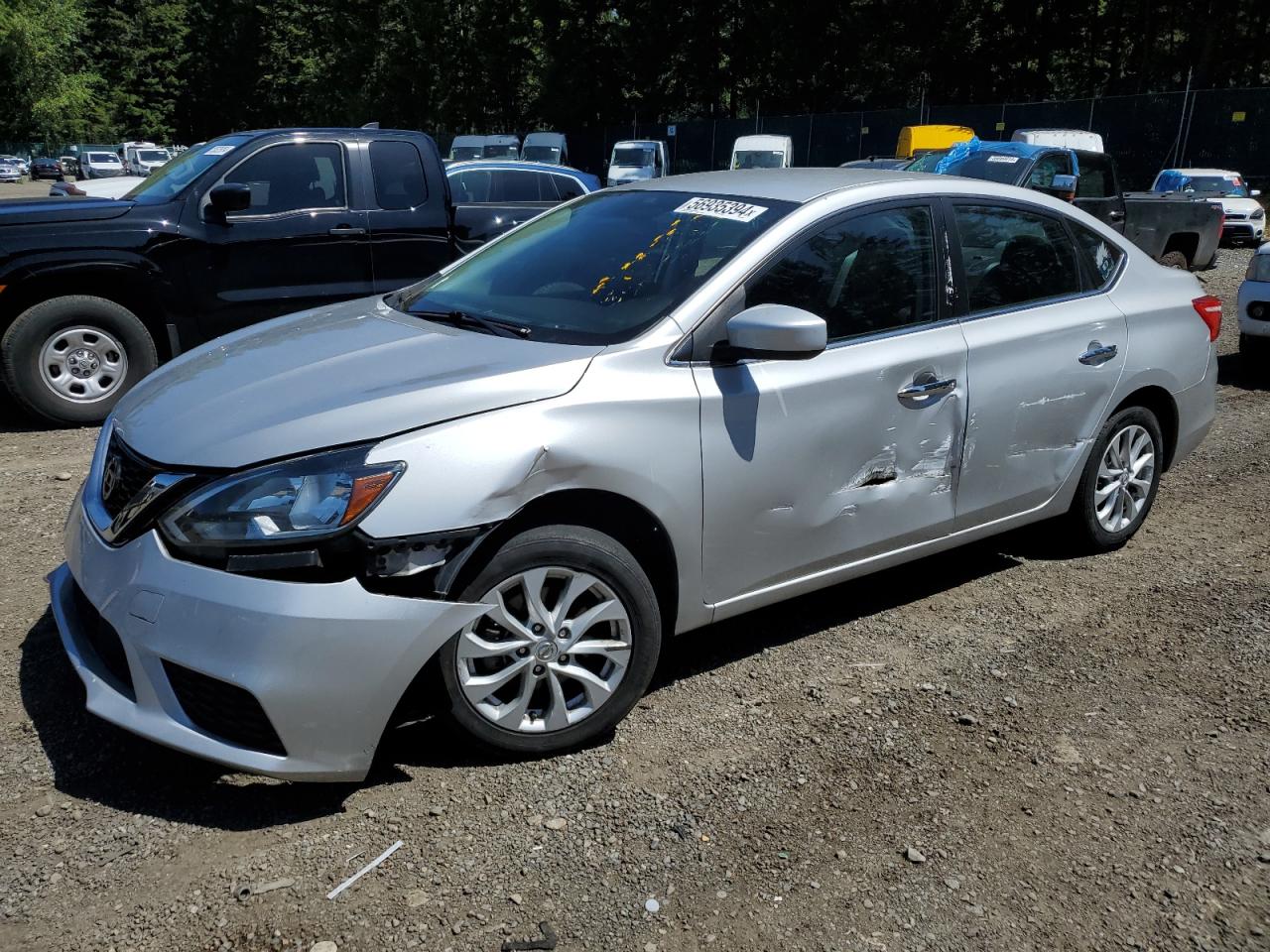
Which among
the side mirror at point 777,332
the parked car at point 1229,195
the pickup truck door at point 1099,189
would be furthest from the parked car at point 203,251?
the parked car at point 1229,195

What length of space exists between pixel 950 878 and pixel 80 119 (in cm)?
7782

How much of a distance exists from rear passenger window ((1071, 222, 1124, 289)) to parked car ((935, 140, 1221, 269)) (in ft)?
30.0

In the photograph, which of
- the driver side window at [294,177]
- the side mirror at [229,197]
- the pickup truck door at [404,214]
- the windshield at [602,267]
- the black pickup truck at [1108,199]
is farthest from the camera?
the black pickup truck at [1108,199]

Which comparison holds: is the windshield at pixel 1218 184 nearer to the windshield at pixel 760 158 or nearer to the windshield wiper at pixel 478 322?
the windshield at pixel 760 158

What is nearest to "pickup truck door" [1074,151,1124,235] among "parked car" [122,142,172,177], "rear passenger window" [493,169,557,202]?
"rear passenger window" [493,169,557,202]

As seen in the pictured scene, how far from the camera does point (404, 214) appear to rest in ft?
26.0

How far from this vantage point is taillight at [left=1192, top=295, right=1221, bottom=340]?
501 cm

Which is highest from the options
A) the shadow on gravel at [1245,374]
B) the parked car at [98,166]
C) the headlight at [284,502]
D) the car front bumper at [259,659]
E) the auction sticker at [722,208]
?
the auction sticker at [722,208]

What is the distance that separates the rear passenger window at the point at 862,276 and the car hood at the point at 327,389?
0.78 m

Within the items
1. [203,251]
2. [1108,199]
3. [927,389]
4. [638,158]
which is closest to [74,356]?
[203,251]

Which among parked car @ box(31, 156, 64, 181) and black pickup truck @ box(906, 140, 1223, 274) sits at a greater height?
black pickup truck @ box(906, 140, 1223, 274)

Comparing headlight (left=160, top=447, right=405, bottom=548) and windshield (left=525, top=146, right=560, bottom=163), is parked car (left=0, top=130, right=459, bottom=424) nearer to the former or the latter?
headlight (left=160, top=447, right=405, bottom=548)

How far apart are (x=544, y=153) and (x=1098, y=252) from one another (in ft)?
98.3

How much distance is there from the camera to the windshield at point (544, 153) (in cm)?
3247
